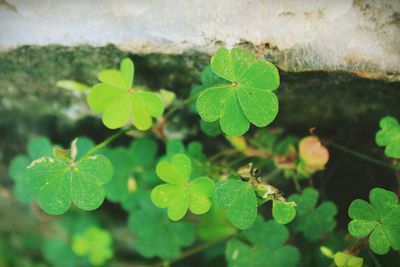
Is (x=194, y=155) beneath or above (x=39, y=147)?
above

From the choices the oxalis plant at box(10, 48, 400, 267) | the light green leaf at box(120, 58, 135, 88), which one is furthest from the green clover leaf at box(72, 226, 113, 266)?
the light green leaf at box(120, 58, 135, 88)

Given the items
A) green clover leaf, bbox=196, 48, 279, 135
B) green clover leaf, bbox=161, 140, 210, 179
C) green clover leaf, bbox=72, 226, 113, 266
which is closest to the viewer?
green clover leaf, bbox=196, 48, 279, 135

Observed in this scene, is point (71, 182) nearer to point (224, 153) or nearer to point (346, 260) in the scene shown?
point (224, 153)

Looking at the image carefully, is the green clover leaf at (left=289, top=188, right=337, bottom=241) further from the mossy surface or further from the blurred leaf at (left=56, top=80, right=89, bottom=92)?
the blurred leaf at (left=56, top=80, right=89, bottom=92)

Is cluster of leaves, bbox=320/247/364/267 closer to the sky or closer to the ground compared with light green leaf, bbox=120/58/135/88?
closer to the ground

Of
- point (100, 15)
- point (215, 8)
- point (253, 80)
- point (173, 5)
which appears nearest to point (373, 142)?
point (253, 80)

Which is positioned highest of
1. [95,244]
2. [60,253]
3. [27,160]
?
[27,160]

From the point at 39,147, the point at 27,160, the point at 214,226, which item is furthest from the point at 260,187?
the point at 27,160
